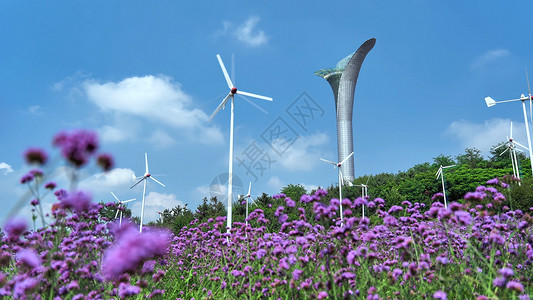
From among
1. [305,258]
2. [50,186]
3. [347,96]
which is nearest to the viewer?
[50,186]

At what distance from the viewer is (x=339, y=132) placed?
98.1 m

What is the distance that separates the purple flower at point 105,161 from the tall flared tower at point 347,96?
308 feet

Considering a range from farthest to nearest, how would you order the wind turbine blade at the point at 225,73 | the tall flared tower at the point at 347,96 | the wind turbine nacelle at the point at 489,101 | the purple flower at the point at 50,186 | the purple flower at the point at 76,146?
the tall flared tower at the point at 347,96 < the wind turbine nacelle at the point at 489,101 < the wind turbine blade at the point at 225,73 < the purple flower at the point at 50,186 < the purple flower at the point at 76,146

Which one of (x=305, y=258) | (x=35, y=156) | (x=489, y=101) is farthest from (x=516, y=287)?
(x=489, y=101)

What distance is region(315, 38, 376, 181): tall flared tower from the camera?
9680 centimetres

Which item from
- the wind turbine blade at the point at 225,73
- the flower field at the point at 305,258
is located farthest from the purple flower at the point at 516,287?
the wind turbine blade at the point at 225,73

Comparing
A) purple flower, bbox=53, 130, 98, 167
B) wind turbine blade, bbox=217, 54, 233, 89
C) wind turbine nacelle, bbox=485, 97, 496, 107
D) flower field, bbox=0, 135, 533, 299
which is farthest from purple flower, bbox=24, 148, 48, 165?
wind turbine nacelle, bbox=485, 97, 496, 107

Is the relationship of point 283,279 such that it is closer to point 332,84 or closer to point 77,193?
point 77,193

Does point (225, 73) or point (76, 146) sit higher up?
point (225, 73)

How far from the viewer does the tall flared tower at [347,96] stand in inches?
3811

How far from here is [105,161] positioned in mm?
2928

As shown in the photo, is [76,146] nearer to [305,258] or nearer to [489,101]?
[305,258]

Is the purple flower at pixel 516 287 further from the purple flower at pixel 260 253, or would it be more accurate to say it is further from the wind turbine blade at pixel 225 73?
the wind turbine blade at pixel 225 73

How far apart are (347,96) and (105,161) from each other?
333ft
